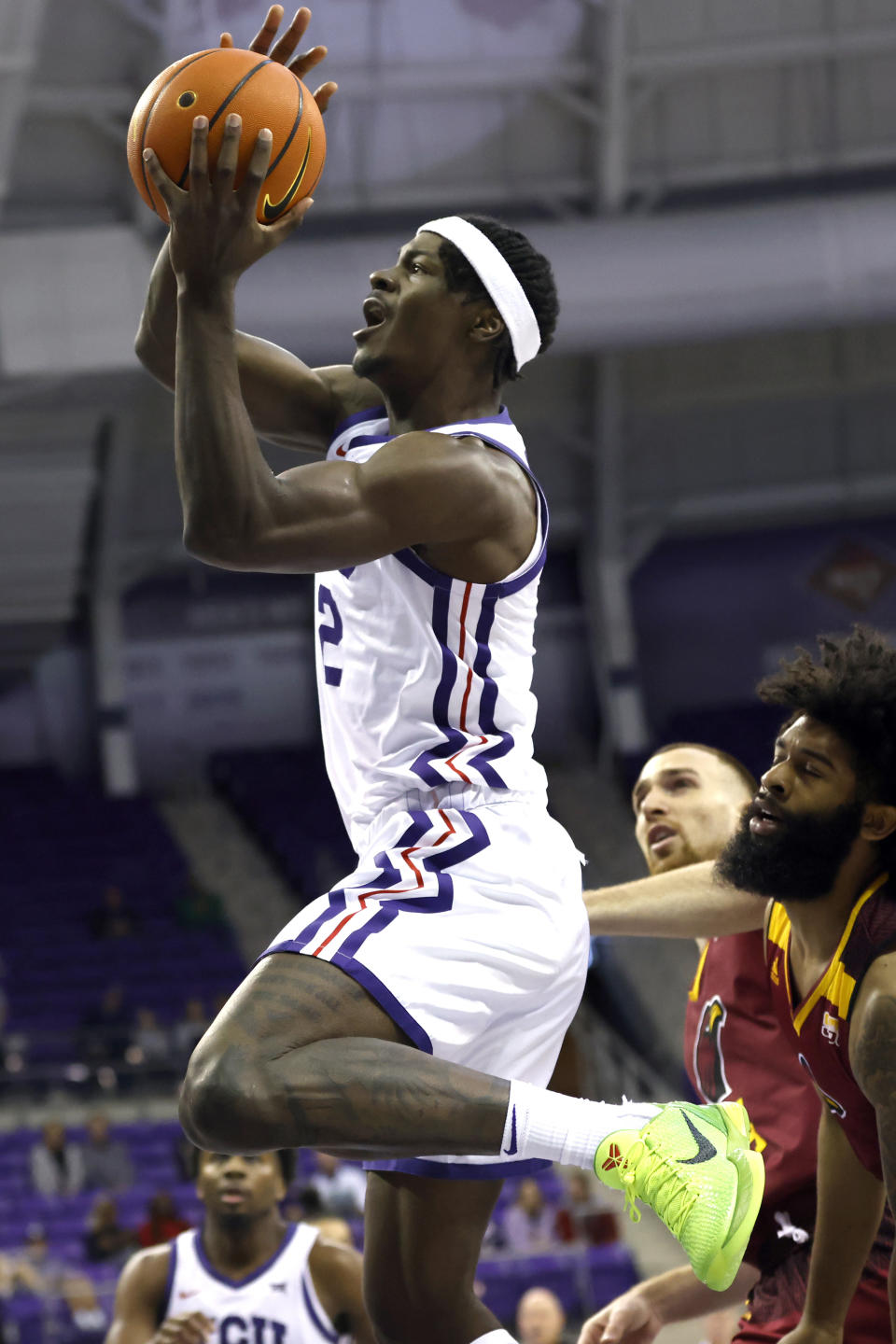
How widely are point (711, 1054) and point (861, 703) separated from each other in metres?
1.35

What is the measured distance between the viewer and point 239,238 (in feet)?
10.4

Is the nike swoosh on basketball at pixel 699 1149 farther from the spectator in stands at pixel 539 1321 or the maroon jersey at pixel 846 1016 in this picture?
the spectator in stands at pixel 539 1321

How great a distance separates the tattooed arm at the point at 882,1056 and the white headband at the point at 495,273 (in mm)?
1545

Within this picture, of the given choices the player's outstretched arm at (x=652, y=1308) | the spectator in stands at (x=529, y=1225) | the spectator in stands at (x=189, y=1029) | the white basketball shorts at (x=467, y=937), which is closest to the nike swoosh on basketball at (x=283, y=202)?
the white basketball shorts at (x=467, y=937)

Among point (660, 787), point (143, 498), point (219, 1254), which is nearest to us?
point (660, 787)

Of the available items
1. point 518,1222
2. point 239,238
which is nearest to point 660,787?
point 239,238

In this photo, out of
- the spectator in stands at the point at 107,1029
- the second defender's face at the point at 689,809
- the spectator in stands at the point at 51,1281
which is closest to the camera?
the second defender's face at the point at 689,809

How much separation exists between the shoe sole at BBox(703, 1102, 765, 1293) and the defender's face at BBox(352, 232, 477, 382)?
5.58ft

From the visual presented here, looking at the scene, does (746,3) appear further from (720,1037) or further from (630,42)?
(720,1037)

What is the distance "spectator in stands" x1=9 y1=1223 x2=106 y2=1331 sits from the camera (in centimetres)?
954

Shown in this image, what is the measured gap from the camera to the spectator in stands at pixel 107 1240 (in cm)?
1048

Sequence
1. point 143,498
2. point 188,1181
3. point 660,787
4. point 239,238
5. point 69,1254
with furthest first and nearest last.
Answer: point 143,498 → point 188,1181 → point 69,1254 → point 660,787 → point 239,238

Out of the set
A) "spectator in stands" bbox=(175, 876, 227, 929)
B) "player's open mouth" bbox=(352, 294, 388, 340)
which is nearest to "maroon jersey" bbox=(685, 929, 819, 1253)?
"player's open mouth" bbox=(352, 294, 388, 340)

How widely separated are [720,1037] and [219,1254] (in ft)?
8.02
